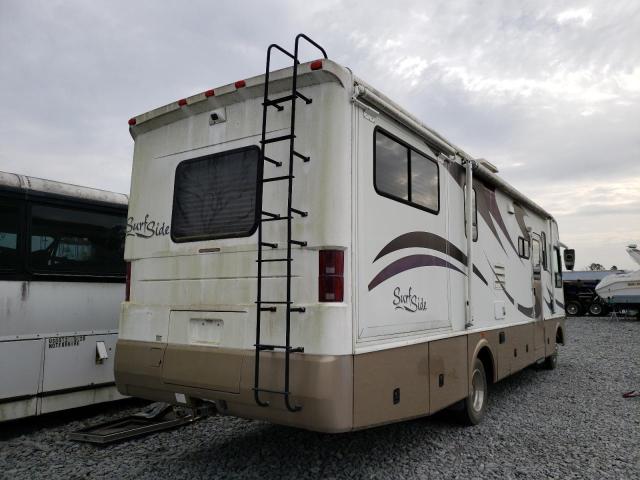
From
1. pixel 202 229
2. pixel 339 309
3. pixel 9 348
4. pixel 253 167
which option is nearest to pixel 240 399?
pixel 339 309

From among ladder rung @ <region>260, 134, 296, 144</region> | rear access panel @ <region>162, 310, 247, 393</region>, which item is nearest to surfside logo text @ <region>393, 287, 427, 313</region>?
rear access panel @ <region>162, 310, 247, 393</region>

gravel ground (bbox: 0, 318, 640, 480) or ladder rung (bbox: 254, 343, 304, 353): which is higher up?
ladder rung (bbox: 254, 343, 304, 353)

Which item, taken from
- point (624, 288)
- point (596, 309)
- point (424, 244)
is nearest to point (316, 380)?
point (424, 244)

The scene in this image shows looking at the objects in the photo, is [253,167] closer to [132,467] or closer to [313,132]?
[313,132]

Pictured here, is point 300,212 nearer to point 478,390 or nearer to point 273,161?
point 273,161

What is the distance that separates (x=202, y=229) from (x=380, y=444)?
8.10 feet

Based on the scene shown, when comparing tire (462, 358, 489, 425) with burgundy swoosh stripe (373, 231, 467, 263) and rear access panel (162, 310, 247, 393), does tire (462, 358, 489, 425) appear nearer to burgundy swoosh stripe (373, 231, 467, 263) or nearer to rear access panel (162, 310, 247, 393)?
burgundy swoosh stripe (373, 231, 467, 263)

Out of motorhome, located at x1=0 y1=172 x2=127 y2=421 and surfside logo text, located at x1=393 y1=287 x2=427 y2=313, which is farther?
motorhome, located at x1=0 y1=172 x2=127 y2=421

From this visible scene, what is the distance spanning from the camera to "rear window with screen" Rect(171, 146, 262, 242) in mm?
3877

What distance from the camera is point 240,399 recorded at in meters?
3.56

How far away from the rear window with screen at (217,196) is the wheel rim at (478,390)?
311 cm

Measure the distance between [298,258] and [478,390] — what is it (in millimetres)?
3143

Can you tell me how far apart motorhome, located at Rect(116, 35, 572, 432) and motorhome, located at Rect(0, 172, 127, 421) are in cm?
130

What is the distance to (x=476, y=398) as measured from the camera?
5512 mm
